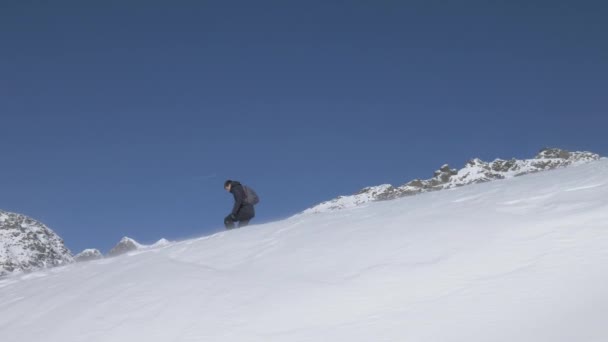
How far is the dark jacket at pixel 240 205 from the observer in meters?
15.4

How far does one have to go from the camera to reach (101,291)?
8547 millimetres

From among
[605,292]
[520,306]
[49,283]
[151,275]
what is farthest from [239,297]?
[49,283]

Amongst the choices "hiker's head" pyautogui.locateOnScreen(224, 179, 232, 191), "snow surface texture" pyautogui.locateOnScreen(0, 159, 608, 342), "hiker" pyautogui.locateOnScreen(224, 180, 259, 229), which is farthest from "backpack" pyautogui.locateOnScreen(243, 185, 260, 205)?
"snow surface texture" pyautogui.locateOnScreen(0, 159, 608, 342)

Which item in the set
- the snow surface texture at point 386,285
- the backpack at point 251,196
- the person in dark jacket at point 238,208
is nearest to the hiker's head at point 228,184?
the person in dark jacket at point 238,208

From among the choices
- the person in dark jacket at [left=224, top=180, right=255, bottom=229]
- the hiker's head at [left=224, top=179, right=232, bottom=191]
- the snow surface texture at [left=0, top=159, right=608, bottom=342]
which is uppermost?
the hiker's head at [left=224, top=179, right=232, bottom=191]

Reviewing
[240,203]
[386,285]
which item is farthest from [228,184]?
[386,285]

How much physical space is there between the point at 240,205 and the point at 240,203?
8 cm

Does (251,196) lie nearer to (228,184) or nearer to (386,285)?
(228,184)

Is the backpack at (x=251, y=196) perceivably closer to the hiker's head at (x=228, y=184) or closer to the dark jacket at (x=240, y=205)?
the dark jacket at (x=240, y=205)

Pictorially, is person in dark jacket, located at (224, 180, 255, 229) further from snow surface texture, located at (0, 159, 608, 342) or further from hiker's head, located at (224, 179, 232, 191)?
snow surface texture, located at (0, 159, 608, 342)

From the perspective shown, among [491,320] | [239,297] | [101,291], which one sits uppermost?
[101,291]

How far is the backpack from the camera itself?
1543cm

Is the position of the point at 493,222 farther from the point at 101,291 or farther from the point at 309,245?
the point at 101,291

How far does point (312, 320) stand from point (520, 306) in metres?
1.84
